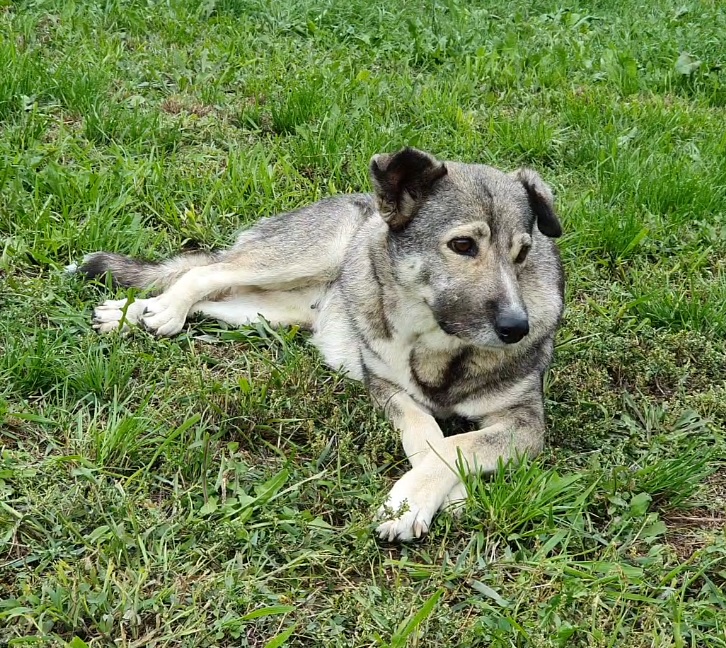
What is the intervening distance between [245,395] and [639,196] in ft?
9.69

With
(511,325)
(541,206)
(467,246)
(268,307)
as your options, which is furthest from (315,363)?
(541,206)

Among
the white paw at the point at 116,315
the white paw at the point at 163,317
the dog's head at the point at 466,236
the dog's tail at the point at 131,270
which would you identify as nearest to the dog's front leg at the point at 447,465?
the dog's head at the point at 466,236

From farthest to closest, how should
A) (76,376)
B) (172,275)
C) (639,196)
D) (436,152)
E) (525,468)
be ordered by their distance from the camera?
1. (436,152)
2. (639,196)
3. (172,275)
4. (76,376)
5. (525,468)

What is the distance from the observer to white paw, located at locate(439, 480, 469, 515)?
128 inches

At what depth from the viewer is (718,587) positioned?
302cm

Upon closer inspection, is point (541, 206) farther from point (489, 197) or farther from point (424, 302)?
point (424, 302)

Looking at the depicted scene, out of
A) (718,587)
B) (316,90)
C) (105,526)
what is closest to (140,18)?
(316,90)

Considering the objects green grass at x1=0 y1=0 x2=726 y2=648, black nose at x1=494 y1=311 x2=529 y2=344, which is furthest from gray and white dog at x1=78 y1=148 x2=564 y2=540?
green grass at x1=0 y1=0 x2=726 y2=648

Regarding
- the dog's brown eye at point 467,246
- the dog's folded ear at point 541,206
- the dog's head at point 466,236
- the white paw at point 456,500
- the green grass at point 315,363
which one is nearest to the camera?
the green grass at point 315,363

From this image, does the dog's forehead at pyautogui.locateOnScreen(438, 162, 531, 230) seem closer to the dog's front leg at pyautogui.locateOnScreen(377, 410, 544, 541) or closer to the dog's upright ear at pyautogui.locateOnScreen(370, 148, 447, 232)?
the dog's upright ear at pyautogui.locateOnScreen(370, 148, 447, 232)

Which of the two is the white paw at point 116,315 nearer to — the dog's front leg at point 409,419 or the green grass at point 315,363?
the green grass at point 315,363

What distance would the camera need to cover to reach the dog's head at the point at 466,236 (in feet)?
11.5

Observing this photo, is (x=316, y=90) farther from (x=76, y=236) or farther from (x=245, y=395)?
(x=245, y=395)

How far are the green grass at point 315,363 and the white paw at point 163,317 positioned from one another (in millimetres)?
91
